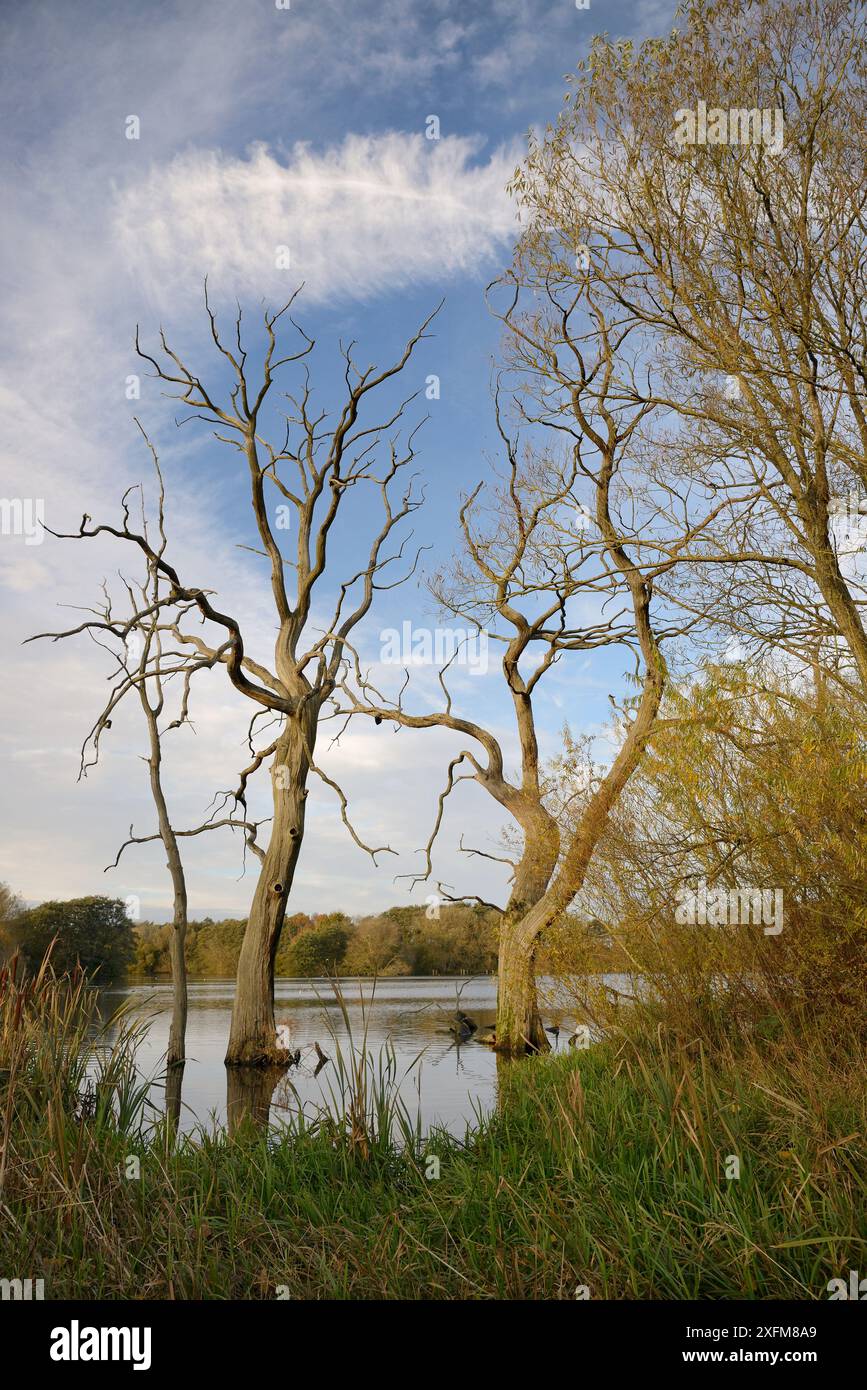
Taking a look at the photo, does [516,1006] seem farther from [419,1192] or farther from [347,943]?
[347,943]

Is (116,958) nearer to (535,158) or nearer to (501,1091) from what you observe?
(501,1091)

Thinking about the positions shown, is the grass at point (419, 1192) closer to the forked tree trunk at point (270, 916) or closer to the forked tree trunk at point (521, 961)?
the forked tree trunk at point (521, 961)

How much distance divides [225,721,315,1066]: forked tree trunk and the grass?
30.6ft

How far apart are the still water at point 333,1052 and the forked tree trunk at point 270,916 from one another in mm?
375

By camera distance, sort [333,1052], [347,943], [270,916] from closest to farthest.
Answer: [270,916] < [333,1052] < [347,943]

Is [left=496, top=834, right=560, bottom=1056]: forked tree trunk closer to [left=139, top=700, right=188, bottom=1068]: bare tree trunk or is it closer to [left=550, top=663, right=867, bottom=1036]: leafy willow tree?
[left=139, top=700, right=188, bottom=1068]: bare tree trunk

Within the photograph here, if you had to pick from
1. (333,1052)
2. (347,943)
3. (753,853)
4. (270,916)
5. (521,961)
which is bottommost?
(333,1052)

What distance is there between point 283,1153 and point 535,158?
9.85m

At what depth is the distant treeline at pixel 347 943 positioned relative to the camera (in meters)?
24.8

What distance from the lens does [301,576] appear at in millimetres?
17688

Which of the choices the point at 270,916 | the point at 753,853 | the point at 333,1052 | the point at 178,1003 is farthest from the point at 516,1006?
the point at 753,853

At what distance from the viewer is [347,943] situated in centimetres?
2708

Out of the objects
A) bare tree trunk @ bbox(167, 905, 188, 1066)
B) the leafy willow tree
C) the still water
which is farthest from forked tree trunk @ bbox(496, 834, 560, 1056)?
the leafy willow tree

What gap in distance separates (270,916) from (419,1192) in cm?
1098
